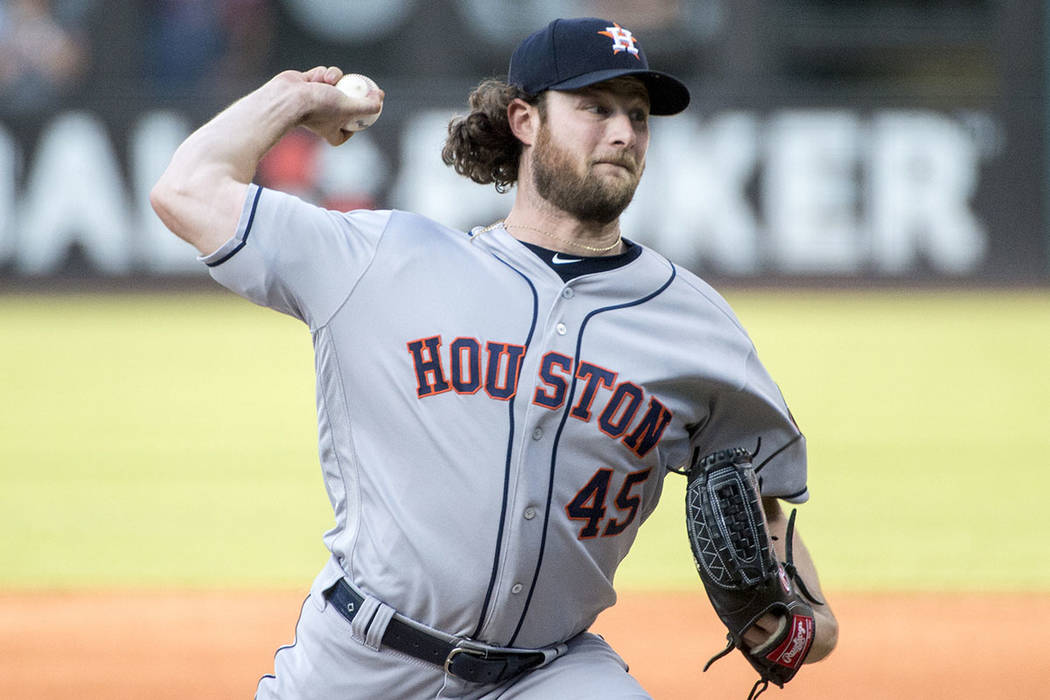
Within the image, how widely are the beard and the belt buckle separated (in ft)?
3.04

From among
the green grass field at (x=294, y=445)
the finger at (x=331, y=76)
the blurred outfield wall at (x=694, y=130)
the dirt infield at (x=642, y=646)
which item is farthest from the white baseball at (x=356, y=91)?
the blurred outfield wall at (x=694, y=130)

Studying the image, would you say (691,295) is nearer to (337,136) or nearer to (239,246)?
(337,136)

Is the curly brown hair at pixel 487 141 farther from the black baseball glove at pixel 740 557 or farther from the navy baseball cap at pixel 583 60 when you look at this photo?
the black baseball glove at pixel 740 557

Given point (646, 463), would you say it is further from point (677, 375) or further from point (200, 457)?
point (200, 457)

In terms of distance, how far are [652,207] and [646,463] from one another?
12.0m

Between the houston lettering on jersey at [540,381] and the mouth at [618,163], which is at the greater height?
the mouth at [618,163]

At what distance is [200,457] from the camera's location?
8.63m

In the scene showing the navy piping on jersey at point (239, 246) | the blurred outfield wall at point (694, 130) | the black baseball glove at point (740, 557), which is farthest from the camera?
the blurred outfield wall at point (694, 130)

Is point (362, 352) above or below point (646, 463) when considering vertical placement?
above

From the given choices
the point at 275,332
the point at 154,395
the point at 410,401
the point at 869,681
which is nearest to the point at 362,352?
the point at 410,401

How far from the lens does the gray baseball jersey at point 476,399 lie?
2.83 metres

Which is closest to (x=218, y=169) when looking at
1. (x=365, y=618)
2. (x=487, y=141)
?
(x=487, y=141)

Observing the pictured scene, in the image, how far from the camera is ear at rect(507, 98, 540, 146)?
3.15 metres

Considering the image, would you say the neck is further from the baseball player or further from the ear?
the ear
